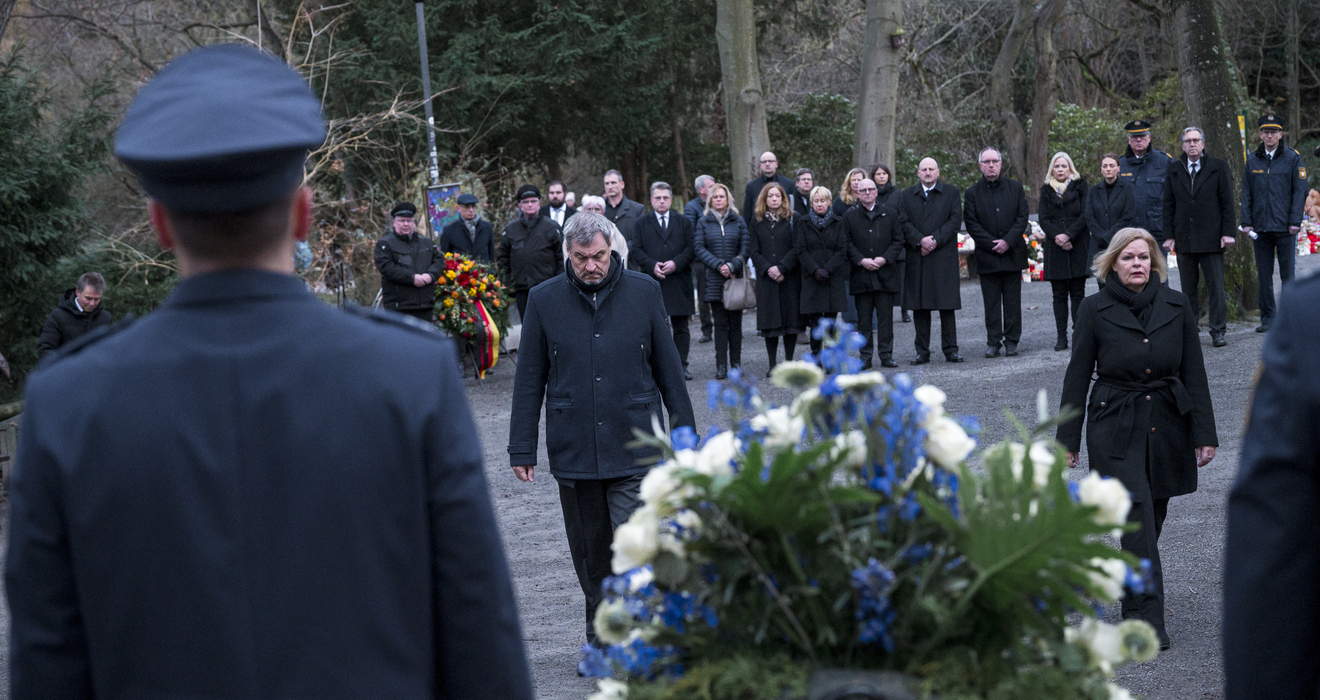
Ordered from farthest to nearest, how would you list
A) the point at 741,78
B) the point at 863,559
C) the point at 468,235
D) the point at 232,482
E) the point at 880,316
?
the point at 741,78 → the point at 468,235 → the point at 880,316 → the point at 863,559 → the point at 232,482

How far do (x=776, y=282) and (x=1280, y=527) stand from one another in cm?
1219

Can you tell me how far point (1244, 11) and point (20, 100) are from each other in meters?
28.6

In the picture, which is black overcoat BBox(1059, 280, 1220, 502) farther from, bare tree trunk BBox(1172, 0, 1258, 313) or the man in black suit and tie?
bare tree trunk BBox(1172, 0, 1258, 313)

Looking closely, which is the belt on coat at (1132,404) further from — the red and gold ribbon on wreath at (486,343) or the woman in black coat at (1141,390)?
the red and gold ribbon on wreath at (486,343)

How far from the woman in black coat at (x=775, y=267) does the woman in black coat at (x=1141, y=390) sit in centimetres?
774

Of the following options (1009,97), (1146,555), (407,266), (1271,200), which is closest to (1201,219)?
(1271,200)

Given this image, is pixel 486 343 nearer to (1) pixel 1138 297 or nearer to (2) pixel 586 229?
(2) pixel 586 229

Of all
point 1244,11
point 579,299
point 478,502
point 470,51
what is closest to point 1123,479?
point 579,299

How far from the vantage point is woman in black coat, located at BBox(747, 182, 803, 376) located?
14180mm

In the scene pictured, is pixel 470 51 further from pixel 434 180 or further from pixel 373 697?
pixel 373 697

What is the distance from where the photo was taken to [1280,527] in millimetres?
2113

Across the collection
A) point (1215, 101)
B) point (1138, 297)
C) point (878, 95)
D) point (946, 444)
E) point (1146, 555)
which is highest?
point (878, 95)

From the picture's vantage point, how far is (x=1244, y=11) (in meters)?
32.7

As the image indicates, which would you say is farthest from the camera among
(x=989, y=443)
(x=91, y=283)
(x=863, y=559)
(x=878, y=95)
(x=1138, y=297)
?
(x=878, y=95)
